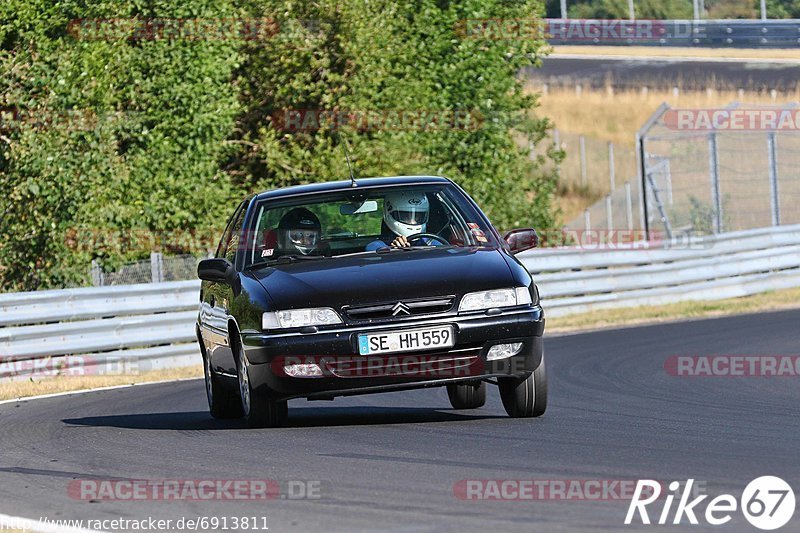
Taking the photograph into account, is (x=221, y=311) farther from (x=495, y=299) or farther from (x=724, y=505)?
(x=724, y=505)

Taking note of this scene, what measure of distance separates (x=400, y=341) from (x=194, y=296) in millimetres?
10499

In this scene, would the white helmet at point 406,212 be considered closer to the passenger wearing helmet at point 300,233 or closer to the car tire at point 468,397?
the passenger wearing helmet at point 300,233

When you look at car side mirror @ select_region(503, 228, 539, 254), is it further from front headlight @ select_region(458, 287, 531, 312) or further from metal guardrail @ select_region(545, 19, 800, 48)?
metal guardrail @ select_region(545, 19, 800, 48)

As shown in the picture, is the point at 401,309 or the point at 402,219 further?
the point at 402,219

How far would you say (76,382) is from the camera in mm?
16312

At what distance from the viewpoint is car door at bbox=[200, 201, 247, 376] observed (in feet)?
33.7

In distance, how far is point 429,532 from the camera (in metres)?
5.80

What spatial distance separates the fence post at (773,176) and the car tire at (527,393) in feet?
58.0

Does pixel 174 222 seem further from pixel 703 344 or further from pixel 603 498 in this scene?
pixel 603 498

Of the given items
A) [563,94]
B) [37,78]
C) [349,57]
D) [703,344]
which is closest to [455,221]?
[703,344]

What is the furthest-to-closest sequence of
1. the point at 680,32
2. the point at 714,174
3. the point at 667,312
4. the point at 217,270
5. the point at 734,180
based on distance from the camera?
the point at 680,32
the point at 734,180
the point at 714,174
the point at 667,312
the point at 217,270

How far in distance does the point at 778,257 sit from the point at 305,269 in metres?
17.5

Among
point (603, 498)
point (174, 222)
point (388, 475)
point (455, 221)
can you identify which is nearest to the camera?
point (603, 498)

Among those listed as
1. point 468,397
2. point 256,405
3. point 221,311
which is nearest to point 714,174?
point 468,397
